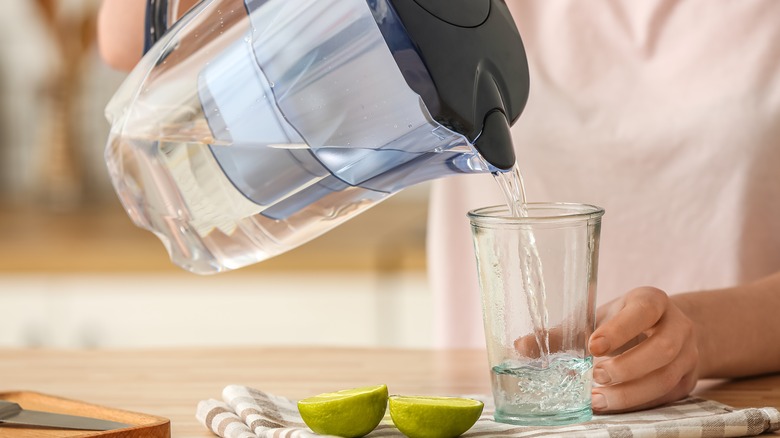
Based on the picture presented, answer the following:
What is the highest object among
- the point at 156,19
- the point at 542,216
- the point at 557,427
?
the point at 156,19

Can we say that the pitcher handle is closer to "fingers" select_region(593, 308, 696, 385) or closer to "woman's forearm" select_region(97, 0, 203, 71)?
"woman's forearm" select_region(97, 0, 203, 71)

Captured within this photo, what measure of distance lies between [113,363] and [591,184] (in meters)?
0.58

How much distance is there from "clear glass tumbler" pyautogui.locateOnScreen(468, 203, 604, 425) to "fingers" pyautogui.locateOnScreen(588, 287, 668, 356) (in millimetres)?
12

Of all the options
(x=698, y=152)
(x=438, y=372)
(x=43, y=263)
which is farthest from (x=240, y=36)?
(x=43, y=263)

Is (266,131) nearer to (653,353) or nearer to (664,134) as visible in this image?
(653,353)

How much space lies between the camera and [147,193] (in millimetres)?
919

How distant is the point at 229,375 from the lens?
107 centimetres

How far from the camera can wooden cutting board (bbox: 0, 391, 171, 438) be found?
0.77m

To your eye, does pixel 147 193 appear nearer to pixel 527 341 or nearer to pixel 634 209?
pixel 527 341

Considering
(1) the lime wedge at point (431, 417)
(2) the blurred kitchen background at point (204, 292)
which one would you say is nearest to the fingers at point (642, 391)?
Answer: (1) the lime wedge at point (431, 417)

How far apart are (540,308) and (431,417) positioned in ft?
0.37

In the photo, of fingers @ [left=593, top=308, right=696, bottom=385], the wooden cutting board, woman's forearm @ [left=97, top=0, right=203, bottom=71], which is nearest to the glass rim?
fingers @ [left=593, top=308, right=696, bottom=385]

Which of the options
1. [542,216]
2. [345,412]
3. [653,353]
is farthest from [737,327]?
[345,412]

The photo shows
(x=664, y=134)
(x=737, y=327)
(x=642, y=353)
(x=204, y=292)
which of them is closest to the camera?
(x=642, y=353)
